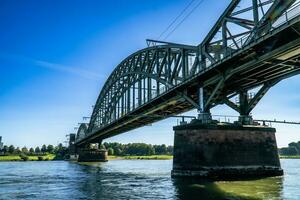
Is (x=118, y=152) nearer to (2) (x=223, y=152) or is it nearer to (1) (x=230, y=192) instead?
(2) (x=223, y=152)

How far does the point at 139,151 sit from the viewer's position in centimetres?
19988

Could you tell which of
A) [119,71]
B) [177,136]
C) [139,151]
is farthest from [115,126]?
[139,151]

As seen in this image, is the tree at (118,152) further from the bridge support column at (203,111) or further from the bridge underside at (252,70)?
the bridge support column at (203,111)

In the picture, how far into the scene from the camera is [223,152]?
30562mm

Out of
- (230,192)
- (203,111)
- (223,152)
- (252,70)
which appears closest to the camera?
(230,192)

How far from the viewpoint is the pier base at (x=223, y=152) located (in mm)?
30078

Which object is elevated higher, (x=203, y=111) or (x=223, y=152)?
(x=203, y=111)

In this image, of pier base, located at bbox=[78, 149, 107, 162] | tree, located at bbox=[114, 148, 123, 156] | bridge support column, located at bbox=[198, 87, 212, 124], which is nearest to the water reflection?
bridge support column, located at bbox=[198, 87, 212, 124]

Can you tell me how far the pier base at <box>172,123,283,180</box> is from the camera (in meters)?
30.1

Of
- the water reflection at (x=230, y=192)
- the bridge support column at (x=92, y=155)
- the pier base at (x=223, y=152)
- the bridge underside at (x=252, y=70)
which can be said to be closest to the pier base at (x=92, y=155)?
the bridge support column at (x=92, y=155)

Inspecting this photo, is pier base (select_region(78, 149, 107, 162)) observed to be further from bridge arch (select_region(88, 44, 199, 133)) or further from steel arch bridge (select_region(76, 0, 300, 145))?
steel arch bridge (select_region(76, 0, 300, 145))

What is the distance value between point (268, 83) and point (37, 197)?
25585 mm

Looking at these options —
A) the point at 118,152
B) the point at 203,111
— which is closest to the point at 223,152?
the point at 203,111

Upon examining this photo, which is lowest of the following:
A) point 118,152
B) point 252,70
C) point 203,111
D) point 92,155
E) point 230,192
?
point 230,192
